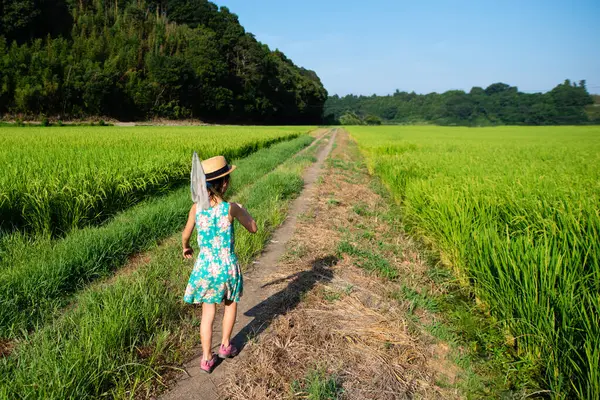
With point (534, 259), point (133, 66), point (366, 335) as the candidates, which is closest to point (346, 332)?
point (366, 335)

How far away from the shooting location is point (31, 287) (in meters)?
2.62

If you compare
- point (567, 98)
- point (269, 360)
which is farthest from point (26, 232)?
point (567, 98)

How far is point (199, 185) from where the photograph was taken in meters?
1.95

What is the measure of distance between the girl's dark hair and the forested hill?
117ft

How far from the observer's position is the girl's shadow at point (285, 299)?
2.55 meters

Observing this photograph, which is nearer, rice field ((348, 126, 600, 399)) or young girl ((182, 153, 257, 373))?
rice field ((348, 126, 600, 399))

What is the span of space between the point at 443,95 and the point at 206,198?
13738 centimetres

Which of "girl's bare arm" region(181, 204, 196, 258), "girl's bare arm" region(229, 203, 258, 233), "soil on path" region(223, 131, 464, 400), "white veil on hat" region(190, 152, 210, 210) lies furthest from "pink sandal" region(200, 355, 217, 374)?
"white veil on hat" region(190, 152, 210, 210)

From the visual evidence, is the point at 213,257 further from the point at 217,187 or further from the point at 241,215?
the point at 217,187

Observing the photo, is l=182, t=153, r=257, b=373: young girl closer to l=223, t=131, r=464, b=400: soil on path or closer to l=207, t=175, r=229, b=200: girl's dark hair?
l=207, t=175, r=229, b=200: girl's dark hair

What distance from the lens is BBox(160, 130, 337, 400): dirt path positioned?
6.34ft

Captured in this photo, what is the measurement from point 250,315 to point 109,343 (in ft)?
3.52

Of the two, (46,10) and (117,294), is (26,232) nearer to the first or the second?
(117,294)

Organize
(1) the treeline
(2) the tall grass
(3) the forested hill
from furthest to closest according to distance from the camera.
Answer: (1) the treeline → (3) the forested hill → (2) the tall grass
